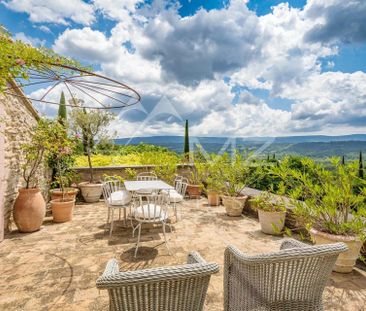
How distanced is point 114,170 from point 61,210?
2563 millimetres

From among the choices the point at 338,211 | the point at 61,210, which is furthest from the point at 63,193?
the point at 338,211

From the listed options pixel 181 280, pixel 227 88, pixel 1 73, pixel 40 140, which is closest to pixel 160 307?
pixel 181 280

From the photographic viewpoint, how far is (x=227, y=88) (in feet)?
30.2

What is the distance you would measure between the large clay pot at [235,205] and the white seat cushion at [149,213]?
2179mm

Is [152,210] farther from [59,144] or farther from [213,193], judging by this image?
[213,193]

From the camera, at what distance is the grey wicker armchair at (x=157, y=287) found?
104 cm

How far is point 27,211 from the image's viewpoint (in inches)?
158

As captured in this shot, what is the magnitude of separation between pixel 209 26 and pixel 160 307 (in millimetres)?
6222

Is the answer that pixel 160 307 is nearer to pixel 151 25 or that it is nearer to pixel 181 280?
pixel 181 280

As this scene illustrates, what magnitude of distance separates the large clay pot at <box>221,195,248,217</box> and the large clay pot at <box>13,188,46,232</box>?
368 cm

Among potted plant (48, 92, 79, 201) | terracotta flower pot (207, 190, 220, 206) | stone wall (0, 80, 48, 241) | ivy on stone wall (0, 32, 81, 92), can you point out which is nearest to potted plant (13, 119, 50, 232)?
stone wall (0, 80, 48, 241)

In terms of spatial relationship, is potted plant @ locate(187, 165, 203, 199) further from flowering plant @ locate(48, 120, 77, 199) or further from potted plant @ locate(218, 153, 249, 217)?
flowering plant @ locate(48, 120, 77, 199)

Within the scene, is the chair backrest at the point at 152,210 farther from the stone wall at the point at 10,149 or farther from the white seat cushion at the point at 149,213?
the stone wall at the point at 10,149

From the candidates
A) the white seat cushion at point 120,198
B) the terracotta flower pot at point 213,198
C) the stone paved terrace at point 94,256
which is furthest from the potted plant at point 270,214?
the white seat cushion at point 120,198
